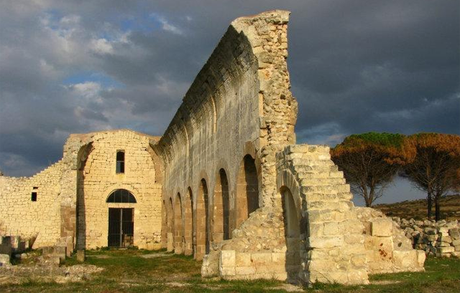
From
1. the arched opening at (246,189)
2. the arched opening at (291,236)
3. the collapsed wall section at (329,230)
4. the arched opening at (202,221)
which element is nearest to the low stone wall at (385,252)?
the collapsed wall section at (329,230)

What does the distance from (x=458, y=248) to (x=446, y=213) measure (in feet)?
53.2

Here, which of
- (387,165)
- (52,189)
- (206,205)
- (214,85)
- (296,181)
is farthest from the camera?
(387,165)

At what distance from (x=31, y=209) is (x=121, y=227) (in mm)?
4223

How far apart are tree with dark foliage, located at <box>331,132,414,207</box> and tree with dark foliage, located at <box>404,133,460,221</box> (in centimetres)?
67

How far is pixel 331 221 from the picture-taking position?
779 centimetres

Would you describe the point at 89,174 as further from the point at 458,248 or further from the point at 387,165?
the point at 458,248

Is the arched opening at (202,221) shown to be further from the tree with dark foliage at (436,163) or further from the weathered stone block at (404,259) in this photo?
the tree with dark foliage at (436,163)

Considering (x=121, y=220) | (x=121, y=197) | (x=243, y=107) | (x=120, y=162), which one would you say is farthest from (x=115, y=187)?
(x=243, y=107)

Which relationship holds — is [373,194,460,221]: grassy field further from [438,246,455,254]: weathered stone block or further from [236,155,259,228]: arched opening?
[236,155,259,228]: arched opening

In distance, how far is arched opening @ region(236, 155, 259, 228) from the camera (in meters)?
12.5

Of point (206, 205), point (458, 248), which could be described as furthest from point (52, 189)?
point (458, 248)

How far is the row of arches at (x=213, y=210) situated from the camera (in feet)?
41.4

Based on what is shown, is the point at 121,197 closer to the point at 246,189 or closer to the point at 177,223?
the point at 177,223

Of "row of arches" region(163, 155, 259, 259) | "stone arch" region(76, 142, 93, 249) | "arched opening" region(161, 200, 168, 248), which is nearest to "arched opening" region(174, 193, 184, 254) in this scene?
"row of arches" region(163, 155, 259, 259)
